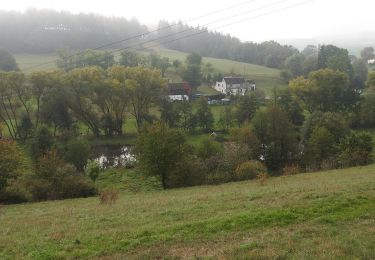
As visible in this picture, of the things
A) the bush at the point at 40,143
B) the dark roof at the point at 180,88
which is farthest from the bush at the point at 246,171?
the dark roof at the point at 180,88

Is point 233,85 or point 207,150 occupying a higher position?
point 233,85

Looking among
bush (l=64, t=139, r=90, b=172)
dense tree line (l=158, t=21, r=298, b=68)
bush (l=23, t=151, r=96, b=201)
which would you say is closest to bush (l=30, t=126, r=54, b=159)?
bush (l=64, t=139, r=90, b=172)

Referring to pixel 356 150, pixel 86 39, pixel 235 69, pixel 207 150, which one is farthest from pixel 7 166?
pixel 86 39

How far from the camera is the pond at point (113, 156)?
5464cm

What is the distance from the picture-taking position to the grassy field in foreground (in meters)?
11.2

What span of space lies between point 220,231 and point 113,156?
50.4 meters

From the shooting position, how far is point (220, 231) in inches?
525

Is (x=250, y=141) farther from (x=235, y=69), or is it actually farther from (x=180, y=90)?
(x=235, y=69)

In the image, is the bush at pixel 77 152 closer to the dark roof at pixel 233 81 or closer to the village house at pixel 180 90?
the village house at pixel 180 90

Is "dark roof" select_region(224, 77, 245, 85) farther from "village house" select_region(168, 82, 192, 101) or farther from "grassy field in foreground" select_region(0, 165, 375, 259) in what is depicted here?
"grassy field in foreground" select_region(0, 165, 375, 259)

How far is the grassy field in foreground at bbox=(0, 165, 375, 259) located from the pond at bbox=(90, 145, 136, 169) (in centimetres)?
3543

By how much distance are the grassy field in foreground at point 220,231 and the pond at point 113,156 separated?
35434 millimetres

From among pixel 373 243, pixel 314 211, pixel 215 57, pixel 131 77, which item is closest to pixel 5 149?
pixel 314 211

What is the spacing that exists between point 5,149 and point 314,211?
29306mm
